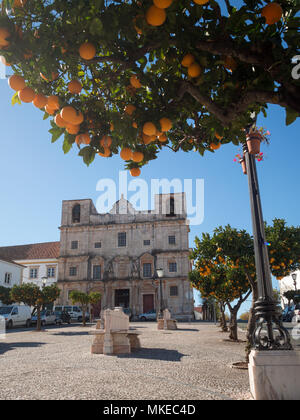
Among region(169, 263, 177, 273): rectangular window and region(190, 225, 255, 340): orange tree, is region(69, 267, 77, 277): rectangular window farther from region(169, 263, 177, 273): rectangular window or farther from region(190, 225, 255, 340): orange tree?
region(190, 225, 255, 340): orange tree

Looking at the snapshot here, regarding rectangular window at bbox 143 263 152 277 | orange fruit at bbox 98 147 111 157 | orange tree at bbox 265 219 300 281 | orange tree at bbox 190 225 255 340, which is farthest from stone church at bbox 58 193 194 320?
orange fruit at bbox 98 147 111 157

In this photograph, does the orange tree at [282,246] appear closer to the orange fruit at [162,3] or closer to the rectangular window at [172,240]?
A: the orange fruit at [162,3]

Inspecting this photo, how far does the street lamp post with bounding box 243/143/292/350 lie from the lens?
3.73 m

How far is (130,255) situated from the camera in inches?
1594

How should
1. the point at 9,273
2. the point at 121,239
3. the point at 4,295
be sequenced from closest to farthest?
the point at 4,295 < the point at 9,273 < the point at 121,239

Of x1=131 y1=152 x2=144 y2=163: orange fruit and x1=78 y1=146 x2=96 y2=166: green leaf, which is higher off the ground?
x1=131 y1=152 x2=144 y2=163: orange fruit

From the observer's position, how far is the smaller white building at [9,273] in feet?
110

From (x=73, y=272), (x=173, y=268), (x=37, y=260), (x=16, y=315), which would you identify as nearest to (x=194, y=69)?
(x=16, y=315)

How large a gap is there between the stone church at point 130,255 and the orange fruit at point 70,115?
3623cm

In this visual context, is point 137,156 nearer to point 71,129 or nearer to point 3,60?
point 71,129

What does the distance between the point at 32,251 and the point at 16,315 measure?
2605 cm

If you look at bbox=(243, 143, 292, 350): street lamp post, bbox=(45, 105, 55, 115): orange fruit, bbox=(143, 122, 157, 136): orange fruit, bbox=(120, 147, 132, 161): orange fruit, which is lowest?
bbox=(243, 143, 292, 350): street lamp post

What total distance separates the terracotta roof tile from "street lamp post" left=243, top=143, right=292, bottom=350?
42777 mm
